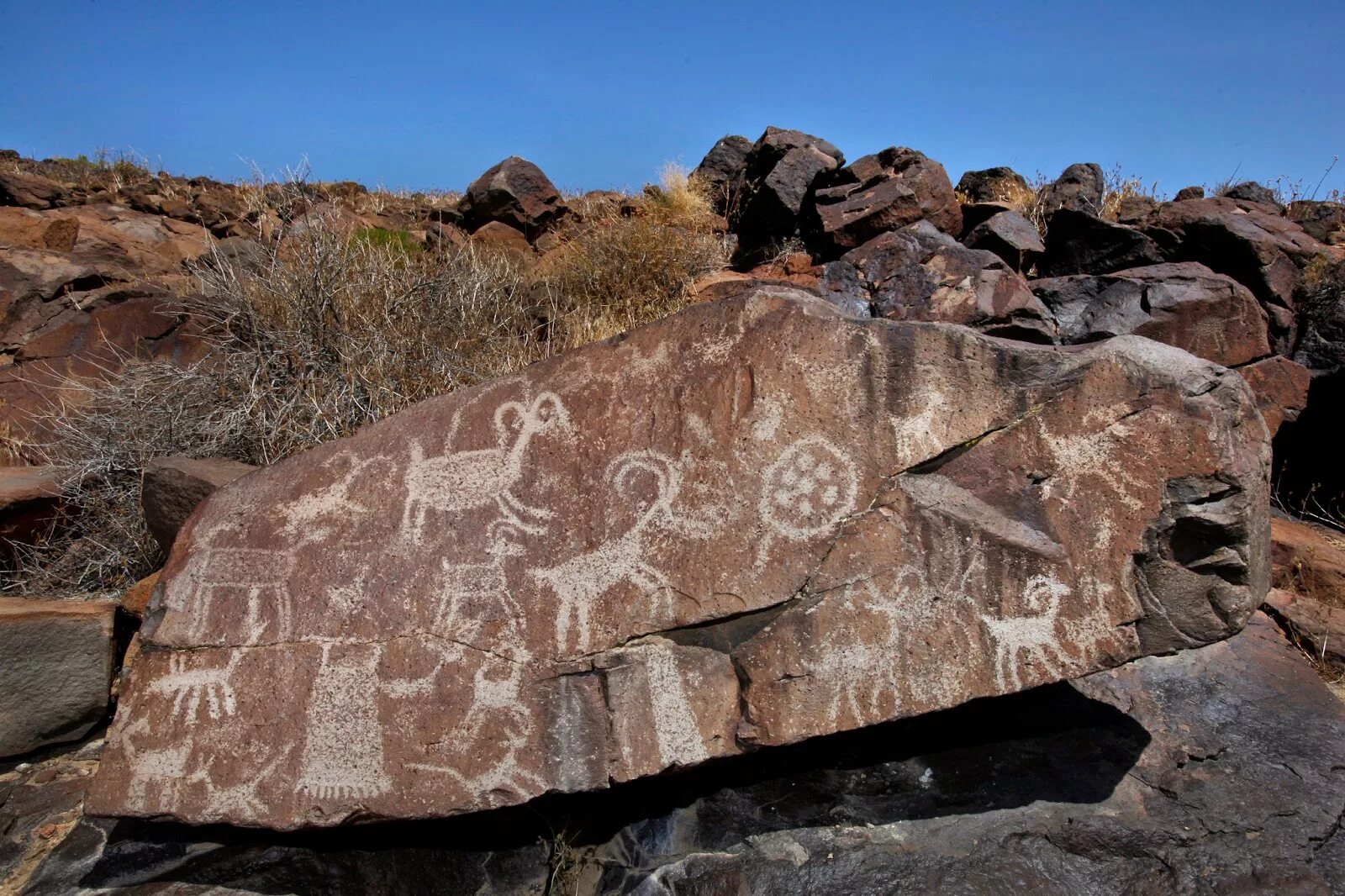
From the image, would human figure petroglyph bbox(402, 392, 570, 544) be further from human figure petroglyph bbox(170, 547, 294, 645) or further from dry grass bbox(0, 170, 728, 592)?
dry grass bbox(0, 170, 728, 592)

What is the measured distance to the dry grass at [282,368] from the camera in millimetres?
3809

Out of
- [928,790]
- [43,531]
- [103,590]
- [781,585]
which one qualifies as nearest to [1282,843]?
[928,790]

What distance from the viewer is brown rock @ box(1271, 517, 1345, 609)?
3656 millimetres

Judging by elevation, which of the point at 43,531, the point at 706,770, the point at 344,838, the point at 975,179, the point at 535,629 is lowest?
the point at 344,838

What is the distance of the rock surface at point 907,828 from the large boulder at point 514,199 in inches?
271

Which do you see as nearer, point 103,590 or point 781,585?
point 781,585

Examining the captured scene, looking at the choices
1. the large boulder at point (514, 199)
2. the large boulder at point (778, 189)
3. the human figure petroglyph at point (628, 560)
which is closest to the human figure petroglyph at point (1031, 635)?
the human figure petroglyph at point (628, 560)

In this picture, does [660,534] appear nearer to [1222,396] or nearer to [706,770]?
[706,770]

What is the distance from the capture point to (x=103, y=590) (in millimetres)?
3693

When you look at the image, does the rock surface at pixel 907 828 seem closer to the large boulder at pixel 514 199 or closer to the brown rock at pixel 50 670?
the brown rock at pixel 50 670

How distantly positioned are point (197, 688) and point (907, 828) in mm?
1912

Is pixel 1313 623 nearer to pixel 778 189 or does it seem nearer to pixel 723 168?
pixel 778 189

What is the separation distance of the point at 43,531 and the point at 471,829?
102 inches

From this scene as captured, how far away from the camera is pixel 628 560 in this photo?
2242 millimetres
